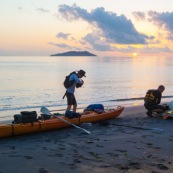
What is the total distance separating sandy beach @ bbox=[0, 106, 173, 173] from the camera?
205 inches

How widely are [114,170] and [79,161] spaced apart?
2.44 ft

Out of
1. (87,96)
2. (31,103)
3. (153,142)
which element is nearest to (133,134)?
(153,142)

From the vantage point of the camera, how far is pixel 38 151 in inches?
245

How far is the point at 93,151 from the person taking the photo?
6262mm

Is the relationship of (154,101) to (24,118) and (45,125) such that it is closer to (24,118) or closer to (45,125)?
(45,125)

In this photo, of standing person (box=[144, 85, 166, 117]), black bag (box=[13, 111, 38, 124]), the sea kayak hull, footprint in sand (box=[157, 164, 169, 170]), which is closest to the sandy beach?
footprint in sand (box=[157, 164, 169, 170])

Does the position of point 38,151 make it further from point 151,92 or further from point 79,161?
point 151,92

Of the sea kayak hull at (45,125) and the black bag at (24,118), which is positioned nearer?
the sea kayak hull at (45,125)

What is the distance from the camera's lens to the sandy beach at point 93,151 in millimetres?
5219

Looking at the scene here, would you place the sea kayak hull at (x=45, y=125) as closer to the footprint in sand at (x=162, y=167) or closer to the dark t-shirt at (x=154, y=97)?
the dark t-shirt at (x=154, y=97)

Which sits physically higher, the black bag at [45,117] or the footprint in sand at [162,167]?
Answer: the black bag at [45,117]

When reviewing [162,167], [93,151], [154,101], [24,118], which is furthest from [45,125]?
[154,101]

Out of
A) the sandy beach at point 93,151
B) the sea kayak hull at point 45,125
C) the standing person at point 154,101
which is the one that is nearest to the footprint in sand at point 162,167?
the sandy beach at point 93,151

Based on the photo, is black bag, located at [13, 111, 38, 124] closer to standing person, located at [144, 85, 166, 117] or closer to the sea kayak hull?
the sea kayak hull
